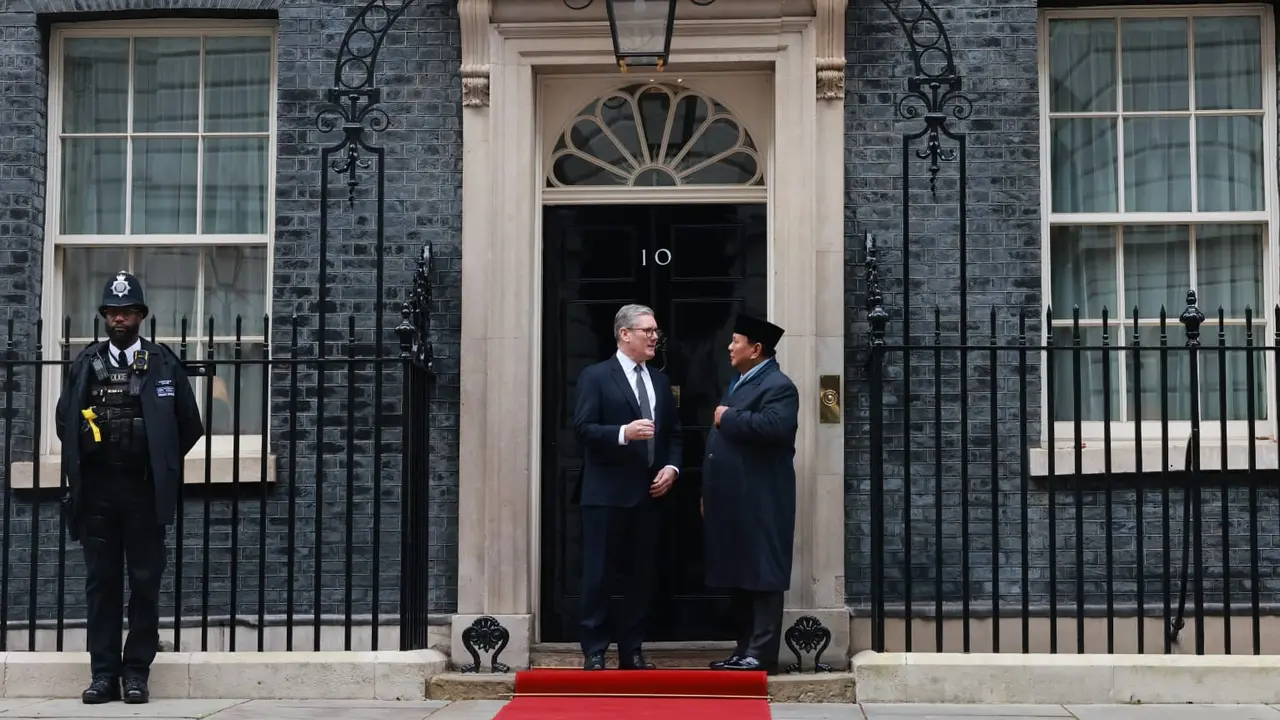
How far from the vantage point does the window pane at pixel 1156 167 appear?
9.08 m

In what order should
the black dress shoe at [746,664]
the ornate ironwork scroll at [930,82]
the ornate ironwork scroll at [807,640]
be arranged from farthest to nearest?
1. the ornate ironwork scroll at [930,82]
2. the ornate ironwork scroll at [807,640]
3. the black dress shoe at [746,664]

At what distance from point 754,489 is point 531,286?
1.73 meters

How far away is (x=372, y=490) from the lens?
8.86 meters

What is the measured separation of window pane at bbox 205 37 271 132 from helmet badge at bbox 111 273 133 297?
74.0 inches

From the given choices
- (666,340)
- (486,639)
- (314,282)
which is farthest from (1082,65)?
(486,639)

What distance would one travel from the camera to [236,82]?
9281 millimetres

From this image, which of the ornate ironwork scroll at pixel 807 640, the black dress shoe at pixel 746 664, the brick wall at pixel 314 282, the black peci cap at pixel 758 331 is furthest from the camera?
the brick wall at pixel 314 282

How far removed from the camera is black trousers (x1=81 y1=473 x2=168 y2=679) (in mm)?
7613

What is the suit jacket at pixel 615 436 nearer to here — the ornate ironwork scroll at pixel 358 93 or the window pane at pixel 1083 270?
the ornate ironwork scroll at pixel 358 93

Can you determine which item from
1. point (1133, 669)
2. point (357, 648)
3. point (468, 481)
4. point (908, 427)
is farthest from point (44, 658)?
point (1133, 669)

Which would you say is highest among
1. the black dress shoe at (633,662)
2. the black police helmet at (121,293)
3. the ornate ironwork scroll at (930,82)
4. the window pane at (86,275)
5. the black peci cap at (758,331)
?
the ornate ironwork scroll at (930,82)

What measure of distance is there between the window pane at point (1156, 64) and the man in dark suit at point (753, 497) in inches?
102

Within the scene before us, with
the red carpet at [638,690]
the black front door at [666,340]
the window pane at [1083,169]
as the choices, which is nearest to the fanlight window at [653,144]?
the black front door at [666,340]

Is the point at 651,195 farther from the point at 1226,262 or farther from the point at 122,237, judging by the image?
the point at 1226,262
